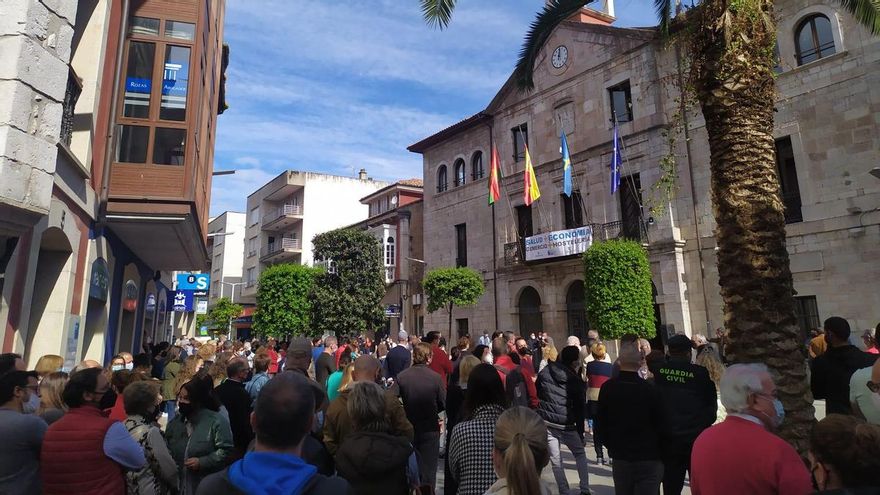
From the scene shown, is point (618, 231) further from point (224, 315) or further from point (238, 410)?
point (224, 315)

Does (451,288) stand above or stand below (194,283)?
below

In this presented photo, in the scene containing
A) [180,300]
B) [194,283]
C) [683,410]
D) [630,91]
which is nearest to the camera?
[683,410]

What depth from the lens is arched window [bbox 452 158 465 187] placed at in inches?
A: 1138

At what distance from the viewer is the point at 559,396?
6.59 m

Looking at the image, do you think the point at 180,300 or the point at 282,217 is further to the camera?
the point at 282,217

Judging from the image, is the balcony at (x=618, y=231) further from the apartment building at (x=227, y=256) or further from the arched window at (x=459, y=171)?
the apartment building at (x=227, y=256)

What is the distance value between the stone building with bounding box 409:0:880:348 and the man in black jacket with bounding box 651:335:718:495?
480 cm

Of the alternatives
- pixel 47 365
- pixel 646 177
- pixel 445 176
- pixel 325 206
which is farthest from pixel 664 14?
pixel 325 206

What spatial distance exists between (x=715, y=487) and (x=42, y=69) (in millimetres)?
7654

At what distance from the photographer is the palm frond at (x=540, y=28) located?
810 cm

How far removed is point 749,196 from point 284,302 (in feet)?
89.5

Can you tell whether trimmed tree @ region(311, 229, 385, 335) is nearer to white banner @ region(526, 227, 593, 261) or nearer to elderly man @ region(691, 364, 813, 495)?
white banner @ region(526, 227, 593, 261)

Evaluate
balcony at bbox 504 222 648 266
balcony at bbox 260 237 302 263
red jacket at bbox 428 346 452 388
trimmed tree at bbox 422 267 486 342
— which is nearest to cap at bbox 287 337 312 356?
red jacket at bbox 428 346 452 388

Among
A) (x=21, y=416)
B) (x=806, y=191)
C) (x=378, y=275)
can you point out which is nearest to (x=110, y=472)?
(x=21, y=416)
